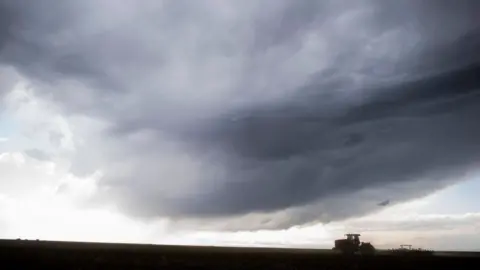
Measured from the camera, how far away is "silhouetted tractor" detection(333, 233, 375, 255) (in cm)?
15262

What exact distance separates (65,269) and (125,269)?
797cm

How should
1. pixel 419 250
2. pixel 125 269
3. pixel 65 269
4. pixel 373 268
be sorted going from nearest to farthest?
pixel 65 269
pixel 125 269
pixel 373 268
pixel 419 250

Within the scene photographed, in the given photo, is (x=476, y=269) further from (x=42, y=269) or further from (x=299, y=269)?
(x=42, y=269)

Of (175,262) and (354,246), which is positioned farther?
(354,246)

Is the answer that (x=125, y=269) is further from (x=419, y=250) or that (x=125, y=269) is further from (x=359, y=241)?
(x=419, y=250)

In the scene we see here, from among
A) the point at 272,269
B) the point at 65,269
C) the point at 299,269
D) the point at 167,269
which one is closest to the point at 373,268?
the point at 299,269

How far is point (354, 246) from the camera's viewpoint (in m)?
153

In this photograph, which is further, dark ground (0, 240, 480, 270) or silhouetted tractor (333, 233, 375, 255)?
silhouetted tractor (333, 233, 375, 255)

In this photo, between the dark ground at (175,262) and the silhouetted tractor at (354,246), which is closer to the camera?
the dark ground at (175,262)

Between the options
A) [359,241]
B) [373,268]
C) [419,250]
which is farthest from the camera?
[419,250]

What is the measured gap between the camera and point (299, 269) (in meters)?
77.9

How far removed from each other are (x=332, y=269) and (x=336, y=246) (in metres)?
90.5

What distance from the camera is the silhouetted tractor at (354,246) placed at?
152625mm

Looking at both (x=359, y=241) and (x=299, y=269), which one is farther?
(x=359, y=241)
